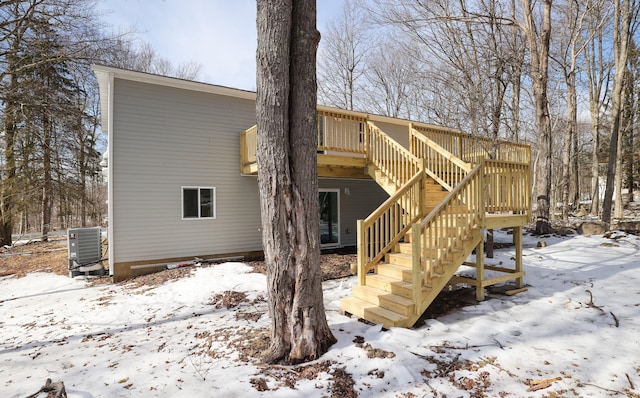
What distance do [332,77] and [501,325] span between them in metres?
20.3

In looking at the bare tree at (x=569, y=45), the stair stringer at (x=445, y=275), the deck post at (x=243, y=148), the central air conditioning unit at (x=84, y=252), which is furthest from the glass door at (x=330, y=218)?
the bare tree at (x=569, y=45)

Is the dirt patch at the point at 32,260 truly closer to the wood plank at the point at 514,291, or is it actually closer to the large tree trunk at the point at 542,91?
the wood plank at the point at 514,291

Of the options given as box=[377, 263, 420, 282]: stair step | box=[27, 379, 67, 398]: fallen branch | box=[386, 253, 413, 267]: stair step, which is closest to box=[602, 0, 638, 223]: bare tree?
box=[386, 253, 413, 267]: stair step

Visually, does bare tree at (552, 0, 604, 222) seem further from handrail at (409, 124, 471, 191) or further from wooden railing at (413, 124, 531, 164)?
handrail at (409, 124, 471, 191)

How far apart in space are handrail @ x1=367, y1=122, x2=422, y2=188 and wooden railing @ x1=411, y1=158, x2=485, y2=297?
2124mm

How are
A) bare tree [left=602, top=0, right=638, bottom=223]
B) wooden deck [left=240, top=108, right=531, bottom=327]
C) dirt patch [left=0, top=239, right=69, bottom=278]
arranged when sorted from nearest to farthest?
wooden deck [left=240, top=108, right=531, bottom=327], dirt patch [left=0, top=239, right=69, bottom=278], bare tree [left=602, top=0, right=638, bottom=223]

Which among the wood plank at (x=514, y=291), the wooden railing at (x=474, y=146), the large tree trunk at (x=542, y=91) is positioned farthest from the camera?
the large tree trunk at (x=542, y=91)

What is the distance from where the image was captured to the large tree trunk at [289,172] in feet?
10.0

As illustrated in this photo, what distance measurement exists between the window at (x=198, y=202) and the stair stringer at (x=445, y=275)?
256 inches

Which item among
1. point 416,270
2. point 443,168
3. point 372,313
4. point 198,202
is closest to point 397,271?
point 416,270

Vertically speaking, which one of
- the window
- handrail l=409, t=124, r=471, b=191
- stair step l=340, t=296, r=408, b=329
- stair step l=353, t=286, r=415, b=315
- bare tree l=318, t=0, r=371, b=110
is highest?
bare tree l=318, t=0, r=371, b=110

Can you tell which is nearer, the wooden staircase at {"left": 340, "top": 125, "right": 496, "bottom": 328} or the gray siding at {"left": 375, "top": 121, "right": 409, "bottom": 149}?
the wooden staircase at {"left": 340, "top": 125, "right": 496, "bottom": 328}

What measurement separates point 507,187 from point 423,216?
1.52 meters

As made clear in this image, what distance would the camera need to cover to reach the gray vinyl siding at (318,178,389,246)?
11.2m
